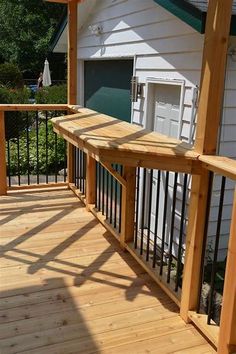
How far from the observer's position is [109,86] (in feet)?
19.2

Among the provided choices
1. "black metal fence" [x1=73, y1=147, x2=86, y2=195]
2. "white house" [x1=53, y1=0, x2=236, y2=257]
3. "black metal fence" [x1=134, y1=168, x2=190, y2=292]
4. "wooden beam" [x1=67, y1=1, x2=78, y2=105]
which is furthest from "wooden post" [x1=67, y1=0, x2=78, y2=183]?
"black metal fence" [x1=134, y1=168, x2=190, y2=292]

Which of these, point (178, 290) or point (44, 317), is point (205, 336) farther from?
point (44, 317)

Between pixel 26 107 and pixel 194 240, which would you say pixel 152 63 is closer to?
pixel 26 107

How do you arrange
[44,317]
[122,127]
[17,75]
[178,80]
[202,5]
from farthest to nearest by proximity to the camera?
1. [17,75]
2. [178,80]
3. [202,5]
4. [122,127]
5. [44,317]

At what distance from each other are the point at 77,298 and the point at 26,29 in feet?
77.7

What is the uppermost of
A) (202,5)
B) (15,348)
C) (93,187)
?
(202,5)

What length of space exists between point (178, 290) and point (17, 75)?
14.9 m

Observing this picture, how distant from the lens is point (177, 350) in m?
2.24

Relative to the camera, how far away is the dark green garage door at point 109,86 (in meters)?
5.38

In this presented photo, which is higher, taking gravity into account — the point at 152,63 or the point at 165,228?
the point at 152,63

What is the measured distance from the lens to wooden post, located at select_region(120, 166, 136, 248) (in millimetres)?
3285

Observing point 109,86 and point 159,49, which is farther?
point 109,86

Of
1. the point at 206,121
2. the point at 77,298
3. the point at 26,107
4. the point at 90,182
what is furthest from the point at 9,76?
the point at 206,121

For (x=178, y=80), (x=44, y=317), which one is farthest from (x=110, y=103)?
(x=44, y=317)
